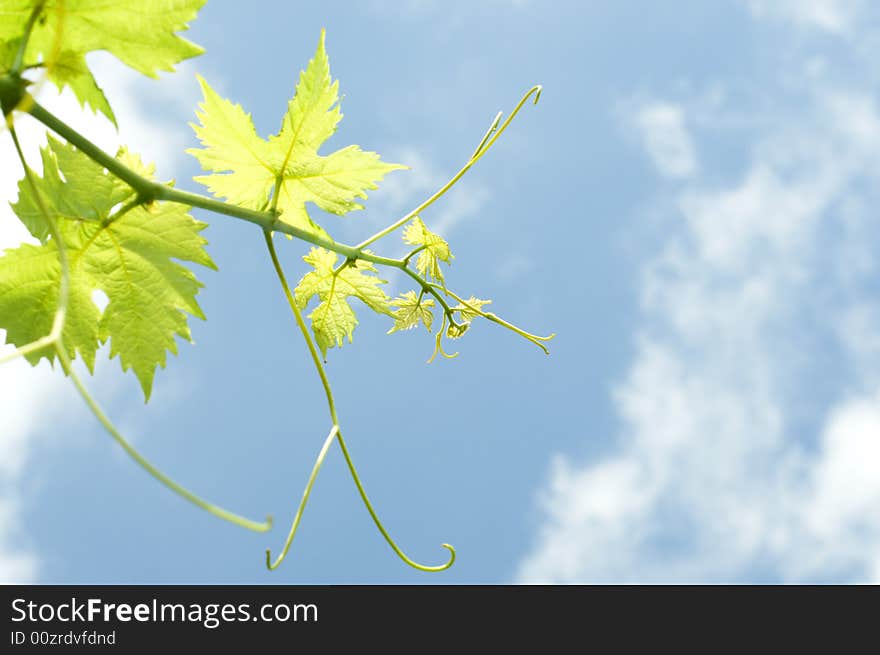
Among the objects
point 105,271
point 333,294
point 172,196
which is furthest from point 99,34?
point 333,294

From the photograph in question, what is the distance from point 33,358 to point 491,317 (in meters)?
0.77

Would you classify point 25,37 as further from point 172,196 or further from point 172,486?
point 172,486

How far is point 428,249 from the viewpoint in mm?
1459

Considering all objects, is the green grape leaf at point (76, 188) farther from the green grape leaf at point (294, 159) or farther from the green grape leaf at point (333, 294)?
the green grape leaf at point (333, 294)

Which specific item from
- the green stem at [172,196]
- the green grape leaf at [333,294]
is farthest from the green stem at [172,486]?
the green grape leaf at [333,294]

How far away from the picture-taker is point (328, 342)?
57.6 inches

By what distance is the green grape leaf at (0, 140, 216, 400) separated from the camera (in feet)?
3.94

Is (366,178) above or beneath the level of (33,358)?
above

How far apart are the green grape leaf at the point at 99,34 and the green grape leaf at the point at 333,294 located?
0.46 m

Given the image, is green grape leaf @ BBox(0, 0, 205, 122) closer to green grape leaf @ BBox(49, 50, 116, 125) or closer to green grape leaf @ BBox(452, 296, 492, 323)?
green grape leaf @ BBox(49, 50, 116, 125)

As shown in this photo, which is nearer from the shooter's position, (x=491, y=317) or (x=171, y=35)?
(x=171, y=35)

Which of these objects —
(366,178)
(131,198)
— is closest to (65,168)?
(131,198)

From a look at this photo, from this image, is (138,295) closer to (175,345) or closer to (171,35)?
(175,345)

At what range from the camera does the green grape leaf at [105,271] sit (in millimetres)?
1200
